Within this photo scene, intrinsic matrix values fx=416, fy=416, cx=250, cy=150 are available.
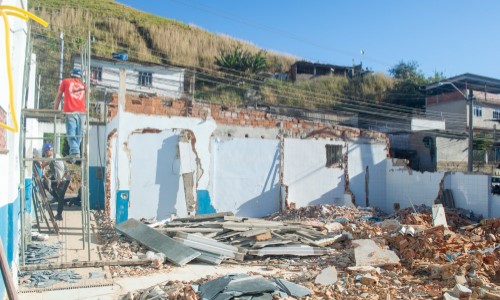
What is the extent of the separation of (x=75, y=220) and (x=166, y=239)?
3939mm

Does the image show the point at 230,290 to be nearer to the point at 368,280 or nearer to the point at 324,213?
the point at 368,280

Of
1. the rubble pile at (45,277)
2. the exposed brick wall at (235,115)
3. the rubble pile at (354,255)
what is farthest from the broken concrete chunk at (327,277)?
the exposed brick wall at (235,115)

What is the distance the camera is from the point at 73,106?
25.5 ft

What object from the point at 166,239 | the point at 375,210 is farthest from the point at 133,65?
the point at 166,239

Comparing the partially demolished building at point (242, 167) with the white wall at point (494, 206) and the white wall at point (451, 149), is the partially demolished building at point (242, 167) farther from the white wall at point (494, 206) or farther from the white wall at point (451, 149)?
the white wall at point (451, 149)

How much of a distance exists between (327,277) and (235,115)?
7.66m

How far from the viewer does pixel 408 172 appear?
1529 centimetres

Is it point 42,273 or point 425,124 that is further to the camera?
point 425,124

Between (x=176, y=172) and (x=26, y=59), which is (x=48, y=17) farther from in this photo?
(x=26, y=59)

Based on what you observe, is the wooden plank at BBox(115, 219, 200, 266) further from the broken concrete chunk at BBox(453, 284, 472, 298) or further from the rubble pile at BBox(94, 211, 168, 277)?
the broken concrete chunk at BBox(453, 284, 472, 298)

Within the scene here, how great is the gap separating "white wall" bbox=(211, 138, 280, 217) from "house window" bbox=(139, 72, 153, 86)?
51.0 feet

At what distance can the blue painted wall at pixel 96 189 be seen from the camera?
45.5ft

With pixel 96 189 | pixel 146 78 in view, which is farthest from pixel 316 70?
pixel 96 189

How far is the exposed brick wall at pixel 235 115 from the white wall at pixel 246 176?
64cm
